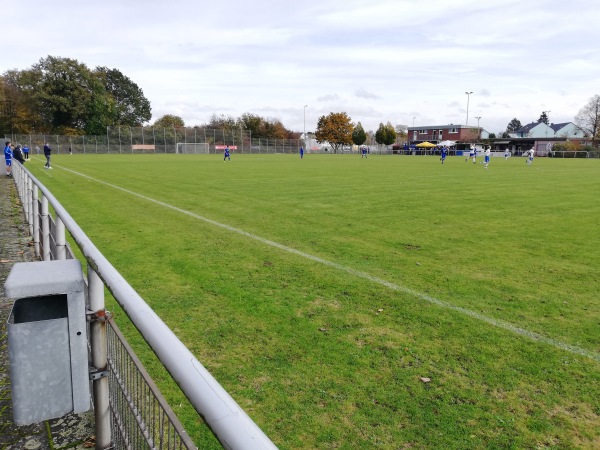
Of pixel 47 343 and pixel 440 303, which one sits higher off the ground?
pixel 47 343

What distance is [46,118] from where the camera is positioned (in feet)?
264

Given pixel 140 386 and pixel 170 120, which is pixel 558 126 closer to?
pixel 170 120

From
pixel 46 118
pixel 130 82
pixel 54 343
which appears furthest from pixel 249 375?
pixel 130 82

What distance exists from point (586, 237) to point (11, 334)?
1061 centimetres

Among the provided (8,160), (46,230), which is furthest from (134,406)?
(8,160)

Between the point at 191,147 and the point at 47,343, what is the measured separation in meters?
79.9

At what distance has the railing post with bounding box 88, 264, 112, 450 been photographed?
7.77 feet

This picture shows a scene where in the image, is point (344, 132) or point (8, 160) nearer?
point (8, 160)

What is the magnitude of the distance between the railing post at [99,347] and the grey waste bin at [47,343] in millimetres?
142

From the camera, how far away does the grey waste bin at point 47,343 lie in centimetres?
204

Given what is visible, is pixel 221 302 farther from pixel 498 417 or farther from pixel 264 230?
pixel 264 230

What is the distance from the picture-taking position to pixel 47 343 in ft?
6.87

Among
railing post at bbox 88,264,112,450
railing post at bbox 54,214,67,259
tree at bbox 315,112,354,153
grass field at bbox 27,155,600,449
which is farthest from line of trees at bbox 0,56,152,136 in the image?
railing post at bbox 88,264,112,450

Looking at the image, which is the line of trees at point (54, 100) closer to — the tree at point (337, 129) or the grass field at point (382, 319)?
the tree at point (337, 129)
